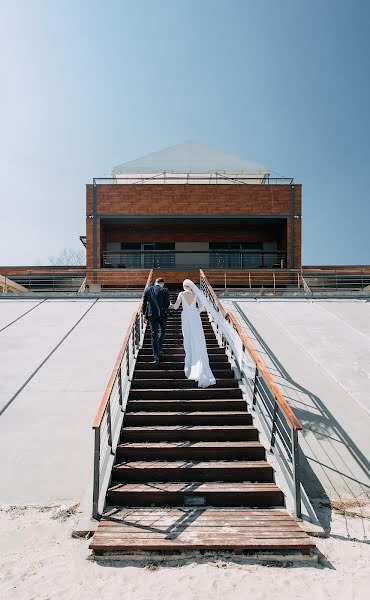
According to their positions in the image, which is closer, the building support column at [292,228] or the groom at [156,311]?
the groom at [156,311]

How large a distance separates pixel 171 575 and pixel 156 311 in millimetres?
5213

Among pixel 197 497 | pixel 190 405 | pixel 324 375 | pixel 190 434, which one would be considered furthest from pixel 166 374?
pixel 324 375

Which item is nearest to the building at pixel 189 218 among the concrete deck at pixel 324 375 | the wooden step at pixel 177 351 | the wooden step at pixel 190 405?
the concrete deck at pixel 324 375

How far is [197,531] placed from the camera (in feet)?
15.1

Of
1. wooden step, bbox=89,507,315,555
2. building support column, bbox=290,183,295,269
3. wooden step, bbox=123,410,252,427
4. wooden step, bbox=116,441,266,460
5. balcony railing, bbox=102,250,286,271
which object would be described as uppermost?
building support column, bbox=290,183,295,269

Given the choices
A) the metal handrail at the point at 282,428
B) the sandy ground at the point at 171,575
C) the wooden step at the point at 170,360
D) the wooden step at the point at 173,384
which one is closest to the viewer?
the sandy ground at the point at 171,575

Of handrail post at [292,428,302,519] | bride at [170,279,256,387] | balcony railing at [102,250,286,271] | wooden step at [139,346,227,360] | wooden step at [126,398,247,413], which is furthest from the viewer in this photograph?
balcony railing at [102,250,286,271]

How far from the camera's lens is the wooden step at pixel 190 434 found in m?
6.33

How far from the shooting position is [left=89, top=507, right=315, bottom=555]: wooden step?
430 cm

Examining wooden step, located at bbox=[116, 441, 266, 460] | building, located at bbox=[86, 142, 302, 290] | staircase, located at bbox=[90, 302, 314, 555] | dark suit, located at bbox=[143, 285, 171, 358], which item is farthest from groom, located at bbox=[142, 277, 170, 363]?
building, located at bbox=[86, 142, 302, 290]

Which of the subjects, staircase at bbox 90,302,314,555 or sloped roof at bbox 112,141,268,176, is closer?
staircase at bbox 90,302,314,555

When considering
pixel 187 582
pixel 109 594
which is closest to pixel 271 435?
pixel 187 582

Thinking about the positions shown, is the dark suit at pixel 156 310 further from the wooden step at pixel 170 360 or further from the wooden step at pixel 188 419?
the wooden step at pixel 188 419

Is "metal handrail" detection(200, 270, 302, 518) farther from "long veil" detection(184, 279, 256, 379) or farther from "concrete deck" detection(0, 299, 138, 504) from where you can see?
"concrete deck" detection(0, 299, 138, 504)
